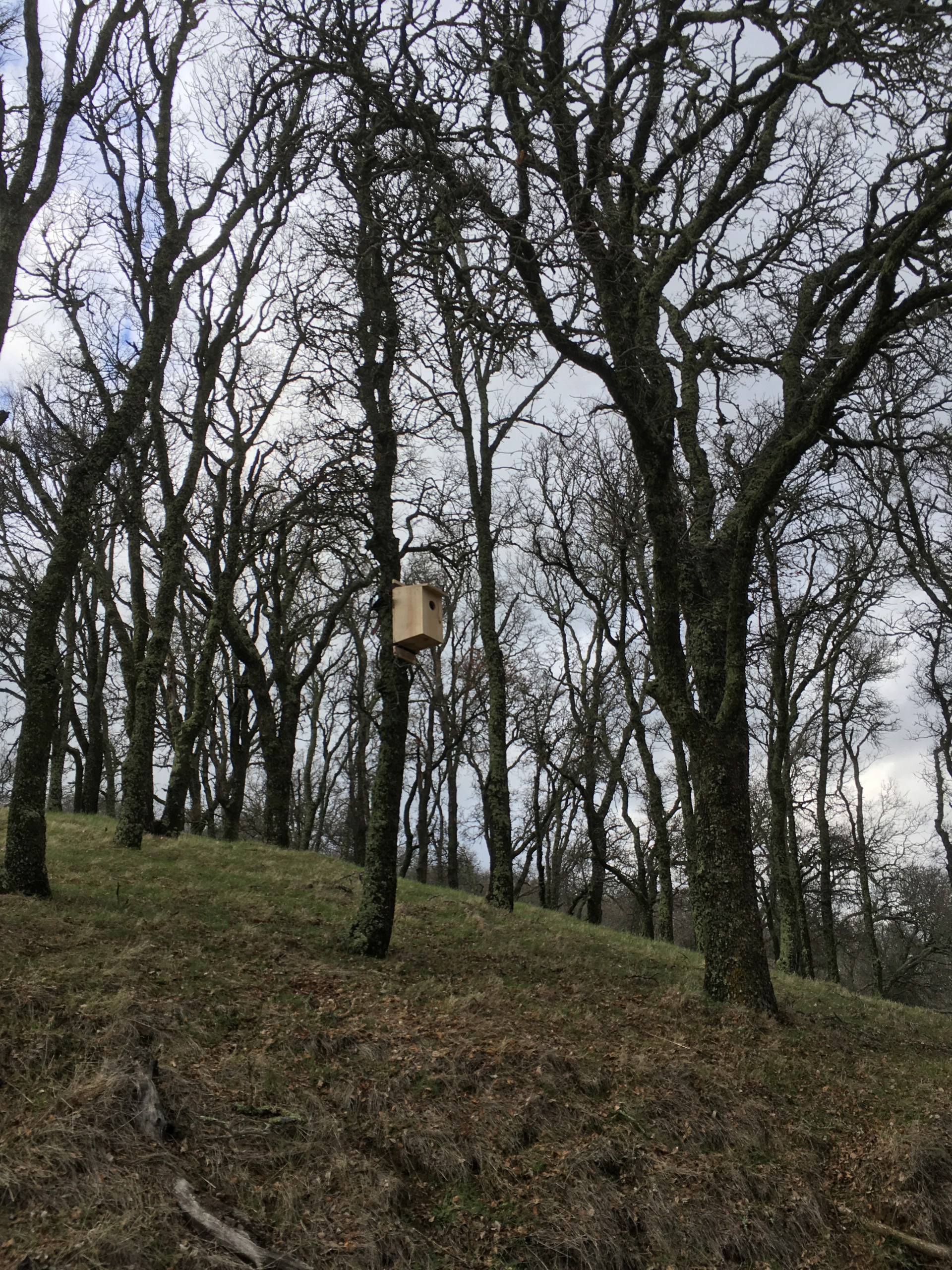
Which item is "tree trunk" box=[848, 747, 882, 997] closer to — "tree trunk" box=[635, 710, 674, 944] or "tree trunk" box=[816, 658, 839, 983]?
"tree trunk" box=[816, 658, 839, 983]

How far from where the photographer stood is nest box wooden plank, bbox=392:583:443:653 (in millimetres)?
7230

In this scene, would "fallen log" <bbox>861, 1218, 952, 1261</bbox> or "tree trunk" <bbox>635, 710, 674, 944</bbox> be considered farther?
"tree trunk" <bbox>635, 710, 674, 944</bbox>

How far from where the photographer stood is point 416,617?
7.24 meters

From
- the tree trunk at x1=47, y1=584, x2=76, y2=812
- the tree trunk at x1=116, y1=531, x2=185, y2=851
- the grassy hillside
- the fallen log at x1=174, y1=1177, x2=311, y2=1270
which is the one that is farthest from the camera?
the tree trunk at x1=47, y1=584, x2=76, y2=812

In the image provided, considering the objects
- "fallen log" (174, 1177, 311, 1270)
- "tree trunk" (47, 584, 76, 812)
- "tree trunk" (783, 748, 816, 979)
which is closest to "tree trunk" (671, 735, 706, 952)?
"tree trunk" (783, 748, 816, 979)

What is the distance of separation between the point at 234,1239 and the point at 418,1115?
1299 millimetres

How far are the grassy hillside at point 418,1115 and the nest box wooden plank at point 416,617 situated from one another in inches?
112

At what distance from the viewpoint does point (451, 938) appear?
894cm

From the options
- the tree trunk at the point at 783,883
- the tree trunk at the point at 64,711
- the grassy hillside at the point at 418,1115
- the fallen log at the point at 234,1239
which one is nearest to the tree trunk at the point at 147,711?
the grassy hillside at the point at 418,1115

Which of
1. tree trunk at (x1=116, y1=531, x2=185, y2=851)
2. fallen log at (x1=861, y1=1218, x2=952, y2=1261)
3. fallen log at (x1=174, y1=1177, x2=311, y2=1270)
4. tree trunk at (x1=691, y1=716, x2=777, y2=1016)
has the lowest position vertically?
fallen log at (x1=861, y1=1218, x2=952, y2=1261)

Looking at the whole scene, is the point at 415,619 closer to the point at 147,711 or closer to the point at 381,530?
the point at 381,530

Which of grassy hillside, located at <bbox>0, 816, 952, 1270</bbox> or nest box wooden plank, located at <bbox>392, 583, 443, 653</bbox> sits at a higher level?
nest box wooden plank, located at <bbox>392, 583, 443, 653</bbox>

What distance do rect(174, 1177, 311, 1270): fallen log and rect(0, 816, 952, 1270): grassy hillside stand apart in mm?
59

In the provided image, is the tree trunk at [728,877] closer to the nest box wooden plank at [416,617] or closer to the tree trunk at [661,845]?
the nest box wooden plank at [416,617]
